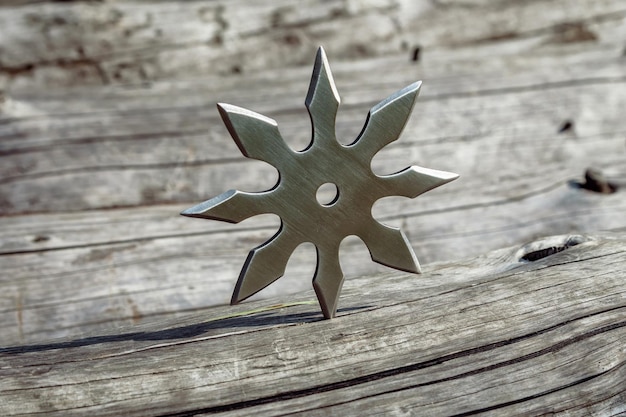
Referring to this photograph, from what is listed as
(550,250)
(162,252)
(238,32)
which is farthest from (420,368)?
(238,32)

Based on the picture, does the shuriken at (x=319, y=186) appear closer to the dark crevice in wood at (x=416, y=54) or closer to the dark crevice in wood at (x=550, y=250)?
the dark crevice in wood at (x=550, y=250)

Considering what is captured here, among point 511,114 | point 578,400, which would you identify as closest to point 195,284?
point 578,400

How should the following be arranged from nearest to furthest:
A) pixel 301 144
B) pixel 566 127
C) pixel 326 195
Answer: pixel 326 195 < pixel 301 144 < pixel 566 127

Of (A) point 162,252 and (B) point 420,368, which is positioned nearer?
(B) point 420,368

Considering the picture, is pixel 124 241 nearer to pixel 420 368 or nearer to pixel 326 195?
pixel 326 195

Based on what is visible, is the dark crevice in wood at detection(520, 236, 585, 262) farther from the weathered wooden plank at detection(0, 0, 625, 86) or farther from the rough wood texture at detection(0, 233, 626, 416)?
the weathered wooden plank at detection(0, 0, 625, 86)

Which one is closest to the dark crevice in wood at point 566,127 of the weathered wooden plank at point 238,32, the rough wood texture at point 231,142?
the rough wood texture at point 231,142
